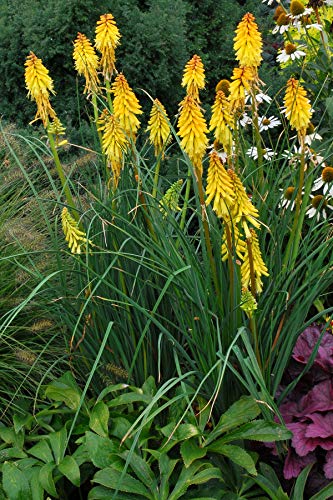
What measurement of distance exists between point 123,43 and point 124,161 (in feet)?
7.40

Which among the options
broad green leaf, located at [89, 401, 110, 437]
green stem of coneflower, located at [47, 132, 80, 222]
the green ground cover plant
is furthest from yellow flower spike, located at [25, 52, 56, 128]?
broad green leaf, located at [89, 401, 110, 437]

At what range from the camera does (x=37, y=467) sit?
272 cm

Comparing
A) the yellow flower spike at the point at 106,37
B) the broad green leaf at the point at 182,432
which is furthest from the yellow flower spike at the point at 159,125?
the broad green leaf at the point at 182,432

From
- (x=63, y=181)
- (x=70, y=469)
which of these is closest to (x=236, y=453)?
(x=70, y=469)

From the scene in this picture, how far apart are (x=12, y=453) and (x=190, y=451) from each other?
67 cm

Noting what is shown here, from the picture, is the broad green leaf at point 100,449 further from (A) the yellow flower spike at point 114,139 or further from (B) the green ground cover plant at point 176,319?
(A) the yellow flower spike at point 114,139

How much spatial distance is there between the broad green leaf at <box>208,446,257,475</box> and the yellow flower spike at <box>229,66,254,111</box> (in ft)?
3.77

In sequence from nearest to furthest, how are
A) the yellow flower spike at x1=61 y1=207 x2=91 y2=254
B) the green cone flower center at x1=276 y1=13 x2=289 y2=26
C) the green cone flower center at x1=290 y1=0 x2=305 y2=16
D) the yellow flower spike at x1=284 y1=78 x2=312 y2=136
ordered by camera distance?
1. the yellow flower spike at x1=284 y1=78 x2=312 y2=136
2. the yellow flower spike at x1=61 y1=207 x2=91 y2=254
3. the green cone flower center at x1=290 y1=0 x2=305 y2=16
4. the green cone flower center at x1=276 y1=13 x2=289 y2=26

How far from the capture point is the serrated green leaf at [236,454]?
2527 millimetres

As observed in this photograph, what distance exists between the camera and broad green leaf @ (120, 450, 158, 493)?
99.1 inches

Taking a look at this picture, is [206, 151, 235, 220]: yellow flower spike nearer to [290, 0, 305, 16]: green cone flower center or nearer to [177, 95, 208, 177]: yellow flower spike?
[177, 95, 208, 177]: yellow flower spike

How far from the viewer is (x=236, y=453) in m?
2.58

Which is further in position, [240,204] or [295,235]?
[295,235]

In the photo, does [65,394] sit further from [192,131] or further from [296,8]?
[296,8]
